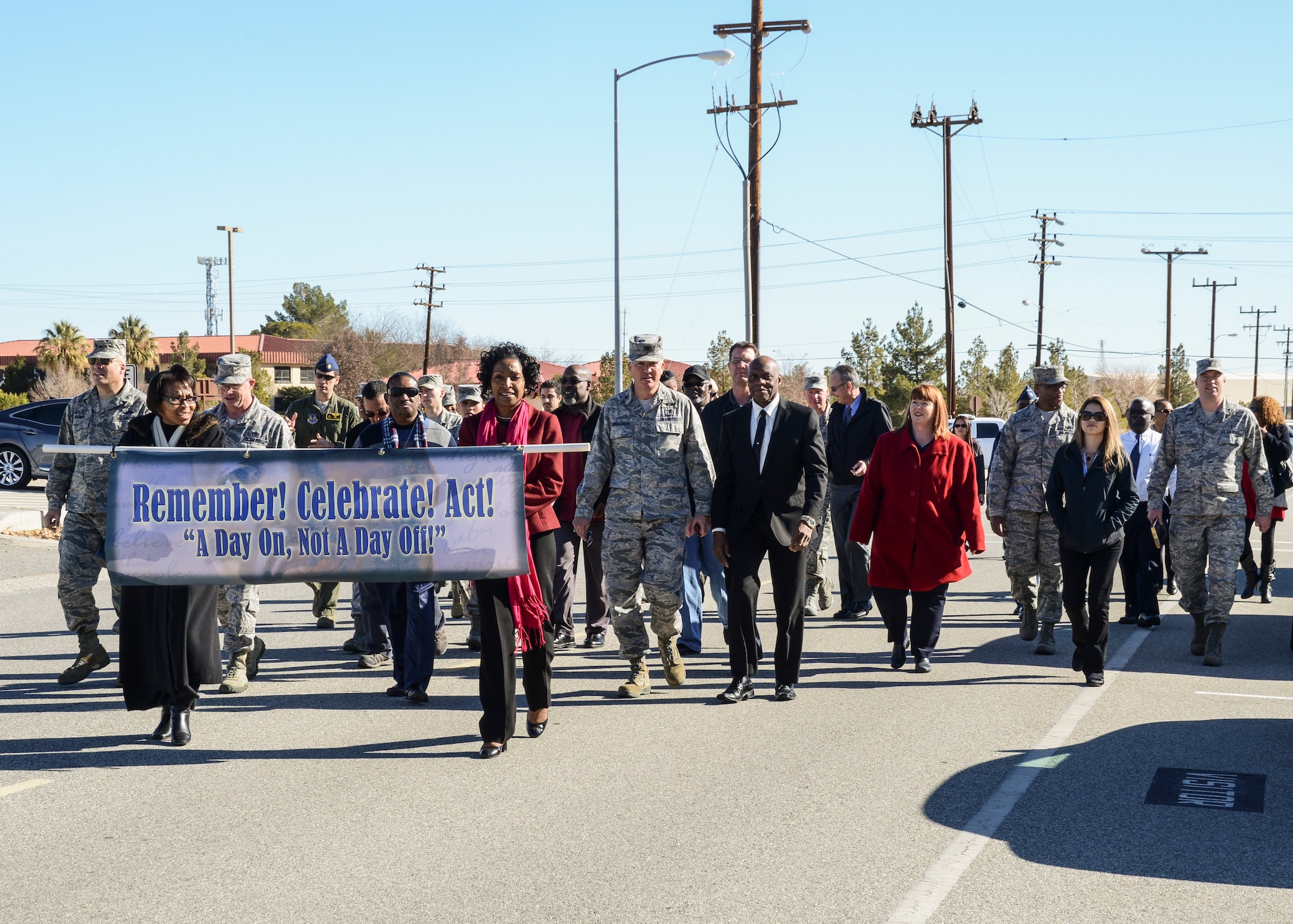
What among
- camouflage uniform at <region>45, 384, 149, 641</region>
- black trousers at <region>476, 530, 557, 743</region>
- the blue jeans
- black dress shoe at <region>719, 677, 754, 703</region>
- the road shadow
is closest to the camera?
the road shadow

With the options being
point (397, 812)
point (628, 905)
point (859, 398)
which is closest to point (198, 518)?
point (397, 812)

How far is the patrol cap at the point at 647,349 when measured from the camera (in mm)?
7531

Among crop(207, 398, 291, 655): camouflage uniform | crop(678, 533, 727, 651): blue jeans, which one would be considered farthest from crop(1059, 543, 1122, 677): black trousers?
crop(207, 398, 291, 655): camouflage uniform

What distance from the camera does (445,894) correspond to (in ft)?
14.5

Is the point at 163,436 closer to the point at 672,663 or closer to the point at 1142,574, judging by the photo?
the point at 672,663

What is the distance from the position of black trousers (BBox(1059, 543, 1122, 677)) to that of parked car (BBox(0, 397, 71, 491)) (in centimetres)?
2194

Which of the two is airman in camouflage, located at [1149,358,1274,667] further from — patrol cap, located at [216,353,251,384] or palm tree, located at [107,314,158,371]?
palm tree, located at [107,314,158,371]

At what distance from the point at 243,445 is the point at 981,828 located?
4892mm

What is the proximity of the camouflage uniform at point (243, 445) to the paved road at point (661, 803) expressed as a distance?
39cm

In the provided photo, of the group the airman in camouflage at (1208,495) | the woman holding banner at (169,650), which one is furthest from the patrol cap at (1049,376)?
the woman holding banner at (169,650)

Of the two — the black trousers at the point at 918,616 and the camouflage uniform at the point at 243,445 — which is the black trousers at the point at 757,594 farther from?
the camouflage uniform at the point at 243,445

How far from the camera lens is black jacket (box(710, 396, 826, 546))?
7.66 metres

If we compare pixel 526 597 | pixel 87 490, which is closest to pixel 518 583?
pixel 526 597

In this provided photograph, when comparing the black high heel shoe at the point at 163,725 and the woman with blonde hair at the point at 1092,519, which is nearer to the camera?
the black high heel shoe at the point at 163,725
